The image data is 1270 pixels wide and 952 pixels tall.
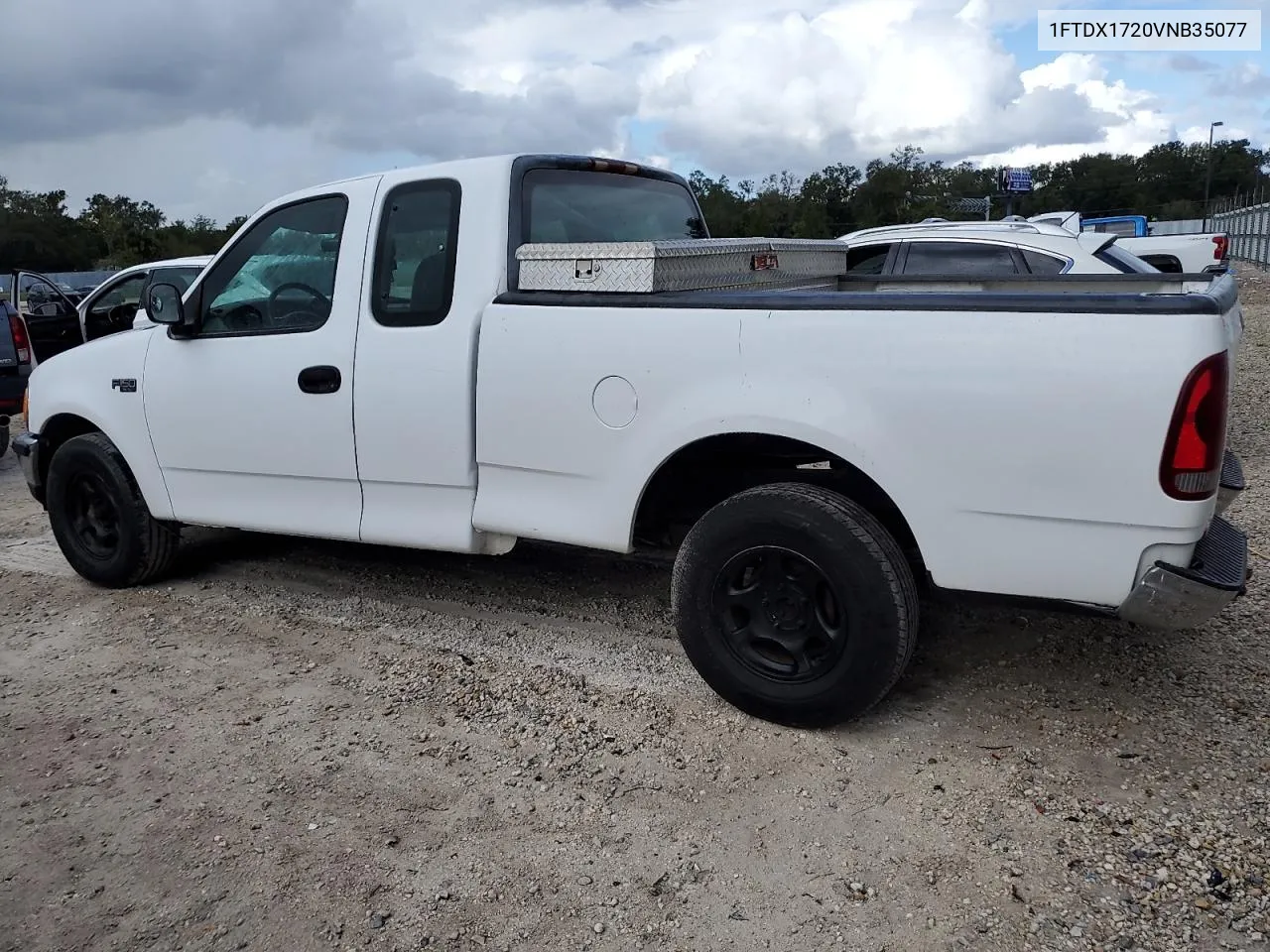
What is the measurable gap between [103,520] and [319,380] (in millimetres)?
1865

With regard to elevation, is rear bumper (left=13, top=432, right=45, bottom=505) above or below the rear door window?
below

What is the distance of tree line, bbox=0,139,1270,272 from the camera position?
24344 mm

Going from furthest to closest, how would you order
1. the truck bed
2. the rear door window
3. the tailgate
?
the tailgate, the rear door window, the truck bed

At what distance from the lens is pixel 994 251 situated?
7.39m

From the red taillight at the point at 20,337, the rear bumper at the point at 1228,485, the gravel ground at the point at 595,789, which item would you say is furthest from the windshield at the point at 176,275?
the rear bumper at the point at 1228,485

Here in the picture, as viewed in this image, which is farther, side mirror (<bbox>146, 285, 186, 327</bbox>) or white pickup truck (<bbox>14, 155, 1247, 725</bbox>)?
side mirror (<bbox>146, 285, 186, 327</bbox>)

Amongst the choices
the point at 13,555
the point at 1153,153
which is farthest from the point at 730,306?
the point at 1153,153

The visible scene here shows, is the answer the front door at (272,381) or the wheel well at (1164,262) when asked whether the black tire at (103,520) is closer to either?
the front door at (272,381)

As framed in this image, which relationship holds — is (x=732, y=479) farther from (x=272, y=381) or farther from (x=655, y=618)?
(x=272, y=381)

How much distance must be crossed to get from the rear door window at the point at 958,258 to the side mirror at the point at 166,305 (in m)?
5.08

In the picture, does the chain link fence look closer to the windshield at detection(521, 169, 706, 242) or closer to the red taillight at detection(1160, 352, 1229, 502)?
the windshield at detection(521, 169, 706, 242)

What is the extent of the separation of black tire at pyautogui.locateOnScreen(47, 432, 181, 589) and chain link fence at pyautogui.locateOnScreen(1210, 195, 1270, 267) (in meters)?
33.8

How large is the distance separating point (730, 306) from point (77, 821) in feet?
8.51

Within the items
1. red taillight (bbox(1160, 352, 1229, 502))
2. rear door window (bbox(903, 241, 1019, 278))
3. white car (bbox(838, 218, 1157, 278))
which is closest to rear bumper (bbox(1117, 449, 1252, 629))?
red taillight (bbox(1160, 352, 1229, 502))
